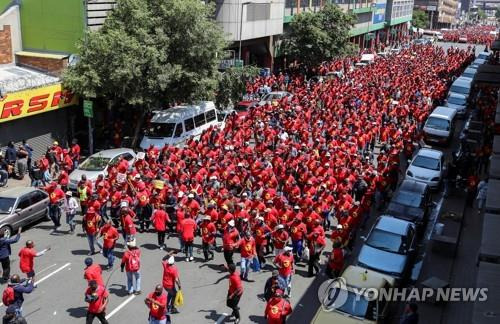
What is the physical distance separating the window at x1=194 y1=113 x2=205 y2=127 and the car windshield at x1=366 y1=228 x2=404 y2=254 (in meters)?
13.2

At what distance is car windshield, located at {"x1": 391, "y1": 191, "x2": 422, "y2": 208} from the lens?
1791 cm

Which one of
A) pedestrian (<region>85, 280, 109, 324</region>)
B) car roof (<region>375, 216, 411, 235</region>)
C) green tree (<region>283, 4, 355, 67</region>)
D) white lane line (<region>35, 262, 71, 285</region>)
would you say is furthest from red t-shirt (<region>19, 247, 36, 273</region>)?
green tree (<region>283, 4, 355, 67</region>)

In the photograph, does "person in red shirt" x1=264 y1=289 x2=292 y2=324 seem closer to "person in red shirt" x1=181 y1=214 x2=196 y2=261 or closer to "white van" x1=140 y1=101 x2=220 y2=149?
"person in red shirt" x1=181 y1=214 x2=196 y2=261

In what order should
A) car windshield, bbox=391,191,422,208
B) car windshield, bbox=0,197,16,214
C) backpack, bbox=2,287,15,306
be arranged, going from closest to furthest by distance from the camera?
backpack, bbox=2,287,15,306, car windshield, bbox=0,197,16,214, car windshield, bbox=391,191,422,208

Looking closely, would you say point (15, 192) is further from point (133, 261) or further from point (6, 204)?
point (133, 261)

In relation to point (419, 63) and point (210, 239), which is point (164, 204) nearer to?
point (210, 239)

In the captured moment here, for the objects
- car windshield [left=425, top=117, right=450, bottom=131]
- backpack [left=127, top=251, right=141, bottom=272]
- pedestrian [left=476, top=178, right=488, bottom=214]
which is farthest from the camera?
car windshield [left=425, top=117, right=450, bottom=131]

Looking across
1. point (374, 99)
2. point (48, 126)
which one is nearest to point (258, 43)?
point (374, 99)

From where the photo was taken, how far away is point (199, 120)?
27.0 meters

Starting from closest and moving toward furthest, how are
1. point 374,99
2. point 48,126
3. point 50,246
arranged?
point 50,246 → point 48,126 → point 374,99

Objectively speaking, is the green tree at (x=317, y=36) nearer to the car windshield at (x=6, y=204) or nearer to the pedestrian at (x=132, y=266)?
the car windshield at (x=6, y=204)

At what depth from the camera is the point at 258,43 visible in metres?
44.8

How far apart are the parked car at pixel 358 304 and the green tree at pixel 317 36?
33322 millimetres

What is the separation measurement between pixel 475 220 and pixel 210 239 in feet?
32.4
